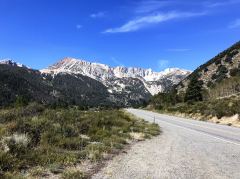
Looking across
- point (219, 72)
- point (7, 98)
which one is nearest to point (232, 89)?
point (219, 72)

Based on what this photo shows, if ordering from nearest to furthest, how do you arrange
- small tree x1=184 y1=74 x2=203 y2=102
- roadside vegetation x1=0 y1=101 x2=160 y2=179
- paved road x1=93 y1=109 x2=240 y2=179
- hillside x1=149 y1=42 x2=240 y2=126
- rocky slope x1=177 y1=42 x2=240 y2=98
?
roadside vegetation x1=0 y1=101 x2=160 y2=179 < paved road x1=93 y1=109 x2=240 y2=179 < hillside x1=149 y1=42 x2=240 y2=126 < rocky slope x1=177 y1=42 x2=240 y2=98 < small tree x1=184 y1=74 x2=203 y2=102

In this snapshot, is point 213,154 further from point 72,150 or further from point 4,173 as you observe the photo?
point 4,173

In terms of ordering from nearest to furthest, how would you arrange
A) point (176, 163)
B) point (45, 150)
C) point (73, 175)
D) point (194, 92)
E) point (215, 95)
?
point (73, 175) → point (176, 163) → point (45, 150) → point (215, 95) → point (194, 92)

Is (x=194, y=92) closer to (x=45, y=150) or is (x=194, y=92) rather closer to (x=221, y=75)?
(x=221, y=75)

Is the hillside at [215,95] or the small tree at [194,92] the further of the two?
the small tree at [194,92]

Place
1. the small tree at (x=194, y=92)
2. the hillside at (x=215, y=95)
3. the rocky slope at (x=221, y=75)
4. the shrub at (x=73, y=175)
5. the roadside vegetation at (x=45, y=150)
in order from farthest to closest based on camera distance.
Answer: the small tree at (x=194, y=92), the rocky slope at (x=221, y=75), the hillside at (x=215, y=95), the roadside vegetation at (x=45, y=150), the shrub at (x=73, y=175)

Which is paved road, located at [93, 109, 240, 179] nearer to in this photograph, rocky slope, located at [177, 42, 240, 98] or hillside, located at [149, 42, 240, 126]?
hillside, located at [149, 42, 240, 126]

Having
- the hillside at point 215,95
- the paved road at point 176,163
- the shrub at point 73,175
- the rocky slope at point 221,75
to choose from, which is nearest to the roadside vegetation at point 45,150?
the shrub at point 73,175

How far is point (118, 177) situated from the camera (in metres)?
9.12

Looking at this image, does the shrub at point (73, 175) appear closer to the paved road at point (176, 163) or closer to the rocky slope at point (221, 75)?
the paved road at point (176, 163)

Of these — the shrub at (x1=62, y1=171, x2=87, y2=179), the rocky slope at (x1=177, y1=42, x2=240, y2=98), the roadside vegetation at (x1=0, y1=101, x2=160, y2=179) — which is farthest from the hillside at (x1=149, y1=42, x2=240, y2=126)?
the shrub at (x1=62, y1=171, x2=87, y2=179)

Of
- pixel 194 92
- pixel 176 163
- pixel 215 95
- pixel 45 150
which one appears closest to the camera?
pixel 176 163

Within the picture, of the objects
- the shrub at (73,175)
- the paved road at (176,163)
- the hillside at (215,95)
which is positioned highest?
the hillside at (215,95)

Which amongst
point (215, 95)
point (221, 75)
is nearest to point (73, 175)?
point (215, 95)
